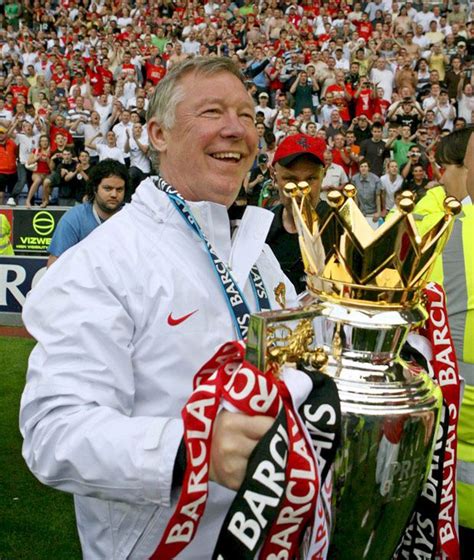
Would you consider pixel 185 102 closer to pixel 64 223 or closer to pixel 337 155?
pixel 64 223

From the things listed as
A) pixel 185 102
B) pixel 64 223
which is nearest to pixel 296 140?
pixel 64 223

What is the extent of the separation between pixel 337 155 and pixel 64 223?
8.76 metres

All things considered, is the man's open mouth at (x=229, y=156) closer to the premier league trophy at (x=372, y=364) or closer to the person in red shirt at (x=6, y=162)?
the premier league trophy at (x=372, y=364)

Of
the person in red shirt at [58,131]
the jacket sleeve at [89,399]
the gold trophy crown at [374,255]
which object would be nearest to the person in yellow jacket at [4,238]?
the person in red shirt at [58,131]

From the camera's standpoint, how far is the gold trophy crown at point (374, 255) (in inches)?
49.4

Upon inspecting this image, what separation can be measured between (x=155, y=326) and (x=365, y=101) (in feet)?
46.4

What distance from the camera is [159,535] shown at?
1.43m

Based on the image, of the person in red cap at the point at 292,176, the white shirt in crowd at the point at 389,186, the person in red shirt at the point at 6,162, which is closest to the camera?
the person in red cap at the point at 292,176

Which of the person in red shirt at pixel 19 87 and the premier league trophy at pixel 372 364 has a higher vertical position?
the person in red shirt at pixel 19 87

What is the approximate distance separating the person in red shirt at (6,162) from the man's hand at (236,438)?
15.0 m

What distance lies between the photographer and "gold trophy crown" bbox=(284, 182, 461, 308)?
1.25m

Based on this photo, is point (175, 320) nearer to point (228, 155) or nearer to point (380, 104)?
point (228, 155)

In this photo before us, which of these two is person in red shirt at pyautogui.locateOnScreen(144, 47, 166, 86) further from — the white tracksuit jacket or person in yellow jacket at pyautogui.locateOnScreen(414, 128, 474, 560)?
the white tracksuit jacket

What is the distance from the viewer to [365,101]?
1496cm
